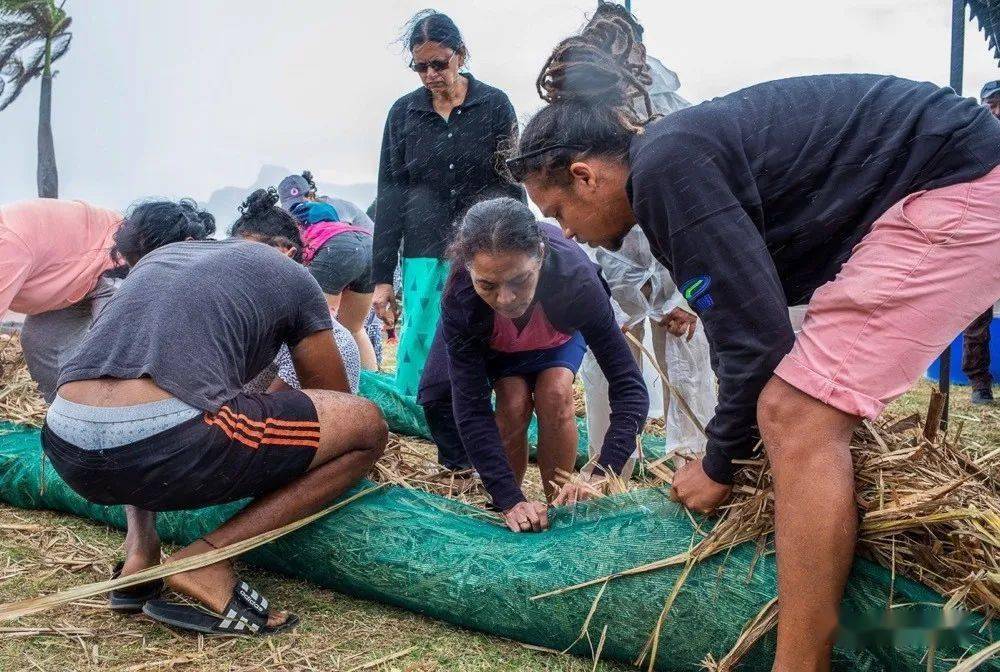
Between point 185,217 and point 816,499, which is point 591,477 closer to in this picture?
point 816,499

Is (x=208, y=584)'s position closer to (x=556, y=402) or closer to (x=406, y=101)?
(x=556, y=402)

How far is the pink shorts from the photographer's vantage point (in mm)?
1759

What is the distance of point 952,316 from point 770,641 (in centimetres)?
85

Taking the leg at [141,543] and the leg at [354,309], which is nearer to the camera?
the leg at [141,543]

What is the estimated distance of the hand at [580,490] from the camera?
264 cm

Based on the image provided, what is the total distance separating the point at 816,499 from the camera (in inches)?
70.5

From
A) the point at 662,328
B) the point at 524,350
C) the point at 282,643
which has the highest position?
the point at 524,350

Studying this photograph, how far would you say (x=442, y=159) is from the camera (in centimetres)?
433

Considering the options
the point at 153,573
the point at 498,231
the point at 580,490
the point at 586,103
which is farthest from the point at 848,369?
the point at 153,573

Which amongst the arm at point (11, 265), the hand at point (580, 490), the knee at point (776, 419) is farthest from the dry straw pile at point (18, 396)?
the knee at point (776, 419)

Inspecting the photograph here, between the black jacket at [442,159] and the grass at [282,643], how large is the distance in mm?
2036

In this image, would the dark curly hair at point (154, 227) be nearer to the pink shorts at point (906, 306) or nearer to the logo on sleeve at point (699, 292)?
the logo on sleeve at point (699, 292)

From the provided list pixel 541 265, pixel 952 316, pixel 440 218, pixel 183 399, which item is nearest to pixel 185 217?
pixel 183 399

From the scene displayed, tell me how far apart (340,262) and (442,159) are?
125 cm
